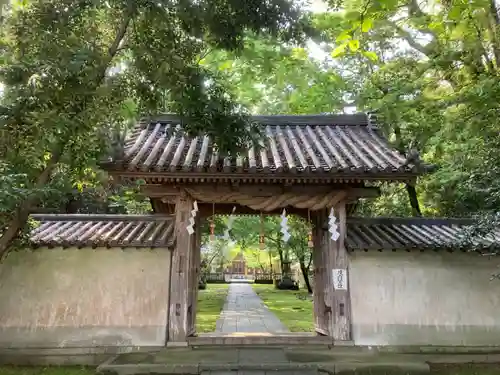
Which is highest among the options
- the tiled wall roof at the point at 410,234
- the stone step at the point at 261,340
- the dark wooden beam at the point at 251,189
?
the dark wooden beam at the point at 251,189

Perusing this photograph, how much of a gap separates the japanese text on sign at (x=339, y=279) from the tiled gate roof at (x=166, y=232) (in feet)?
1.66

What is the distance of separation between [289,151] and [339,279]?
2.89 meters

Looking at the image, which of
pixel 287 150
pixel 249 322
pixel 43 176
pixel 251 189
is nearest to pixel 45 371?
pixel 43 176

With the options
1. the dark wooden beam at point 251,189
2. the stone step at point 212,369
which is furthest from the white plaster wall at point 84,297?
the dark wooden beam at point 251,189

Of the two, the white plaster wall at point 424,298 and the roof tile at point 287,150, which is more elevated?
the roof tile at point 287,150

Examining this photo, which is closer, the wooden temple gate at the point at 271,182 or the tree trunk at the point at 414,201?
the wooden temple gate at the point at 271,182

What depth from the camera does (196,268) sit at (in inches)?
380

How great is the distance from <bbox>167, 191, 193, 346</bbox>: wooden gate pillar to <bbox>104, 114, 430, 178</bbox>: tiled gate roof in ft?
3.37

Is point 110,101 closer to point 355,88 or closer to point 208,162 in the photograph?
point 208,162

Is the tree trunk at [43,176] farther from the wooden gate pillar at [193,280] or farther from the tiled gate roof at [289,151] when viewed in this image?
the wooden gate pillar at [193,280]

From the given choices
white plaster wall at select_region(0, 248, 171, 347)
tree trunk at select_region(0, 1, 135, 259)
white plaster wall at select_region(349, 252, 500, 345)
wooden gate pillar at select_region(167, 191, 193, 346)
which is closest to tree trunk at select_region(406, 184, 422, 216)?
white plaster wall at select_region(349, 252, 500, 345)

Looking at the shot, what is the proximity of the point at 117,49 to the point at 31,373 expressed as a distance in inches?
236

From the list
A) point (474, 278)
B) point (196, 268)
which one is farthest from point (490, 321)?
point (196, 268)

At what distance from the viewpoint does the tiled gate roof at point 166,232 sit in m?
8.55
